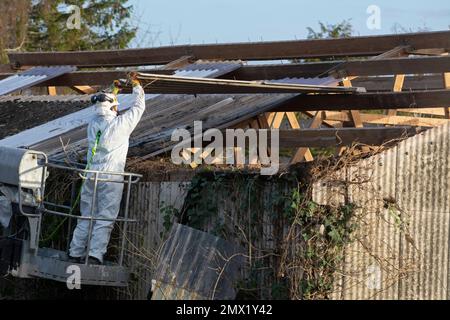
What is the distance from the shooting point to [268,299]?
1105cm

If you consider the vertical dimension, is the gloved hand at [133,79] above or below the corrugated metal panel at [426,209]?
above

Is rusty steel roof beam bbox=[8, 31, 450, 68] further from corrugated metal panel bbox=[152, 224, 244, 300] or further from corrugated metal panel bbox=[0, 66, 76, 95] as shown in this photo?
corrugated metal panel bbox=[152, 224, 244, 300]

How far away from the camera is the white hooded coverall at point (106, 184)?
1175 cm

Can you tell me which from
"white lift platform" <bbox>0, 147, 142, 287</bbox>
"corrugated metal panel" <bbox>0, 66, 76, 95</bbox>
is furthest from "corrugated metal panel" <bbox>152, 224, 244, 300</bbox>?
"corrugated metal panel" <bbox>0, 66, 76, 95</bbox>

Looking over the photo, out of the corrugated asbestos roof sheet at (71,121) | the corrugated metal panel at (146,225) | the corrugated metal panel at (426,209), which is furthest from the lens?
the corrugated asbestos roof sheet at (71,121)

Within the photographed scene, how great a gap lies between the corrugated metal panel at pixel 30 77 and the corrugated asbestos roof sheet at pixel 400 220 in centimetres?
792

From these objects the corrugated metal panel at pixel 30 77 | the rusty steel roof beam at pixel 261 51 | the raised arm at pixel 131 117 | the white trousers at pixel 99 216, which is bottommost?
the white trousers at pixel 99 216

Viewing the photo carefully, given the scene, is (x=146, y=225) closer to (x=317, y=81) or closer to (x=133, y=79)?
(x=133, y=79)

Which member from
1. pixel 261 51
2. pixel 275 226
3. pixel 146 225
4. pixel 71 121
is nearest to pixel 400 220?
pixel 275 226

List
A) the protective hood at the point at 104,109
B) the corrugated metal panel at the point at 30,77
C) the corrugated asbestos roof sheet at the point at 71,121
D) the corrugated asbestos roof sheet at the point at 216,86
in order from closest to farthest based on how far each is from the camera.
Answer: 1. the corrugated asbestos roof sheet at the point at 216,86
2. the protective hood at the point at 104,109
3. the corrugated asbestos roof sheet at the point at 71,121
4. the corrugated metal panel at the point at 30,77

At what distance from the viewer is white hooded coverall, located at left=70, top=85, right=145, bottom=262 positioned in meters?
11.8

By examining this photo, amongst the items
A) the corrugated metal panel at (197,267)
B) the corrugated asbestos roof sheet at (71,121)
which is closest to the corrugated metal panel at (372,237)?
the corrugated metal panel at (197,267)

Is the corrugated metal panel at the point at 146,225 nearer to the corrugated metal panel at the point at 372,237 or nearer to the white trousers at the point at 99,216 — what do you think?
the white trousers at the point at 99,216

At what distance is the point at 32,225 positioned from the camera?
11.6 m
